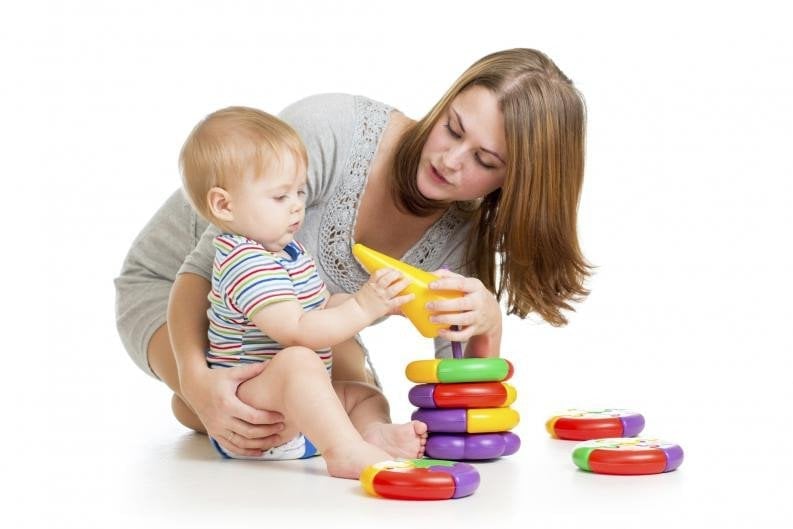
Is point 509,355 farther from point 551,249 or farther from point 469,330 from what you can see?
point 469,330

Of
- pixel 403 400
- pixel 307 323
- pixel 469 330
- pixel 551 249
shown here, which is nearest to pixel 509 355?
pixel 403 400

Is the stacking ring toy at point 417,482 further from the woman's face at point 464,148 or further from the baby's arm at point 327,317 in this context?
the woman's face at point 464,148

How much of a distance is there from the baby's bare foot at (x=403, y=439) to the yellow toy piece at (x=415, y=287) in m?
0.22

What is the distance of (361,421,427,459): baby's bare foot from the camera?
244 cm

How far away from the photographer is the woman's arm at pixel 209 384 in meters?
2.38

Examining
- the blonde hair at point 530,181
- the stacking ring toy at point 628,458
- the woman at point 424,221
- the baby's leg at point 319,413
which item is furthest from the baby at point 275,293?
the blonde hair at point 530,181

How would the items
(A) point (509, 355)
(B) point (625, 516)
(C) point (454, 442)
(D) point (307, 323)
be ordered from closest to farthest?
(B) point (625, 516)
(D) point (307, 323)
(C) point (454, 442)
(A) point (509, 355)

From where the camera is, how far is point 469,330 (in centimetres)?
250

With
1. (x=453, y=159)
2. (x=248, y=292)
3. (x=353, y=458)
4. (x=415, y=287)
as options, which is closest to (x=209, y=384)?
(x=248, y=292)

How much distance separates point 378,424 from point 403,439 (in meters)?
0.10

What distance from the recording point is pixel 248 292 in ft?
7.48

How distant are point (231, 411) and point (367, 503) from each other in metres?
0.48

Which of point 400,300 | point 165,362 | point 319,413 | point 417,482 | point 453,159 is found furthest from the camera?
point 165,362

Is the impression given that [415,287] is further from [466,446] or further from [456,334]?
[466,446]
